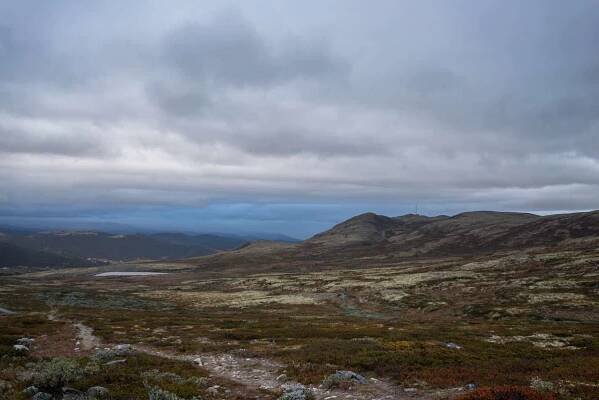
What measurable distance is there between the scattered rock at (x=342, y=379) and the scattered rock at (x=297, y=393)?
47.5 inches

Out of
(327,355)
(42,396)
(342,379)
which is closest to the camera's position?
(42,396)

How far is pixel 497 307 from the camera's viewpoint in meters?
72.4

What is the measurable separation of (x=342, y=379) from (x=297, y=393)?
3.62 m

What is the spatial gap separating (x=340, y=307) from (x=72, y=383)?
68193 millimetres

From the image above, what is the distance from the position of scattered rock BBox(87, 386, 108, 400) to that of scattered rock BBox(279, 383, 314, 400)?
23.7 ft

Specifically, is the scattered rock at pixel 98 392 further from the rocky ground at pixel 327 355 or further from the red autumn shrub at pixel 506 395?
the red autumn shrub at pixel 506 395

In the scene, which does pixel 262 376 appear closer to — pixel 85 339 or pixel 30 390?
pixel 30 390

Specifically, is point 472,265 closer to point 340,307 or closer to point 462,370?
point 340,307

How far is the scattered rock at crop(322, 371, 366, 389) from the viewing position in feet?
73.2

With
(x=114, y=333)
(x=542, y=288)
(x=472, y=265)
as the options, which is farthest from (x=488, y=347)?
(x=472, y=265)

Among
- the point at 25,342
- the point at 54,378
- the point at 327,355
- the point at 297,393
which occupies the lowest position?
the point at 25,342

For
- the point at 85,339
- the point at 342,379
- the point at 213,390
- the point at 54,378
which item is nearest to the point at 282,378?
the point at 342,379

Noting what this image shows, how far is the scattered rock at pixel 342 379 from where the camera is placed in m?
22.3

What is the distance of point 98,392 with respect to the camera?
18.8 metres
